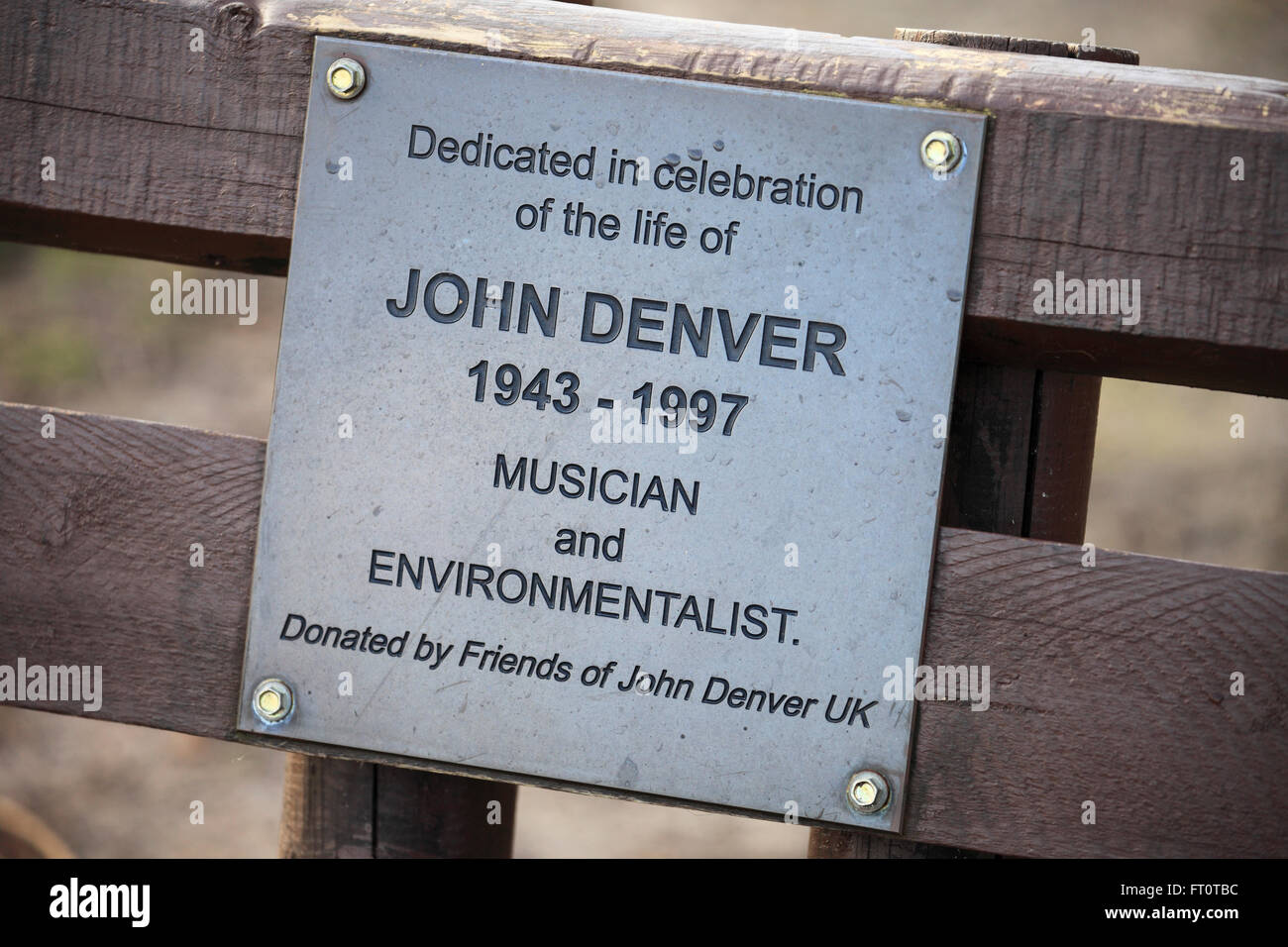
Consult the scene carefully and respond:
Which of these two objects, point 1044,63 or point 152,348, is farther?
point 152,348

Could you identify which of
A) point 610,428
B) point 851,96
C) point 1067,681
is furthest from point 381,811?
point 851,96

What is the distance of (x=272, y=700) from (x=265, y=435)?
358cm

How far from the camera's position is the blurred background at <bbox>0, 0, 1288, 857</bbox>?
2820 millimetres

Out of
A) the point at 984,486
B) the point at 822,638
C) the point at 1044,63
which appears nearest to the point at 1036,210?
the point at 1044,63

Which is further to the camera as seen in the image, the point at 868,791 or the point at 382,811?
the point at 382,811

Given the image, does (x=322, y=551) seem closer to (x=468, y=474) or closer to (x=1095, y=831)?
(x=468, y=474)

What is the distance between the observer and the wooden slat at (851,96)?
94 centimetres

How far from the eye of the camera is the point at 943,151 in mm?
972

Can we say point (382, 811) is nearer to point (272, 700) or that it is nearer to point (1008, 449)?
point (272, 700)

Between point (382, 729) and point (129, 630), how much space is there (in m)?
0.28

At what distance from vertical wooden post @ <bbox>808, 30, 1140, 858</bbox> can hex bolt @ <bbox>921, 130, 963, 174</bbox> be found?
6.7 inches

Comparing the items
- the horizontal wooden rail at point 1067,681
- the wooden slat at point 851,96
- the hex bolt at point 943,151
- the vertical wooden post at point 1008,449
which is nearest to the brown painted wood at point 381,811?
the horizontal wooden rail at point 1067,681

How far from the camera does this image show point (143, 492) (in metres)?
1.06

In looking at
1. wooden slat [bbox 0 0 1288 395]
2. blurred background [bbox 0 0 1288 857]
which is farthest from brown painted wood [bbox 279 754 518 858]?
blurred background [bbox 0 0 1288 857]
